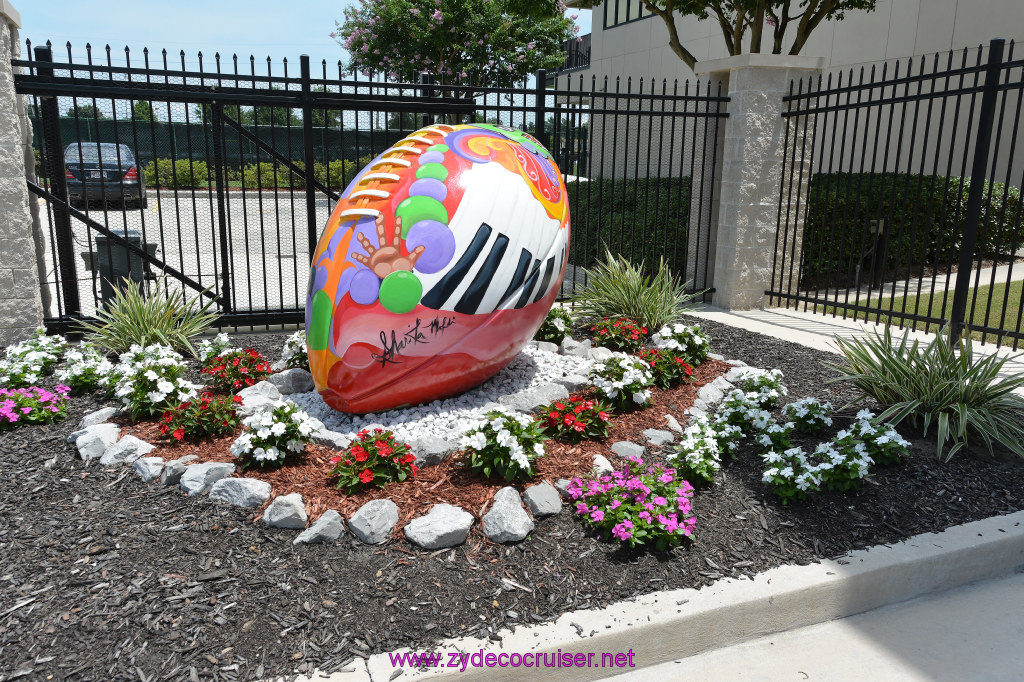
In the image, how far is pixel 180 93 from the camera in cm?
636

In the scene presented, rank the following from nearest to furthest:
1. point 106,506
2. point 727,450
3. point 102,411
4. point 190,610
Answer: point 190,610 → point 106,506 → point 727,450 → point 102,411

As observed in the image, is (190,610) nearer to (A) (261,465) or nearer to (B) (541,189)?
(A) (261,465)

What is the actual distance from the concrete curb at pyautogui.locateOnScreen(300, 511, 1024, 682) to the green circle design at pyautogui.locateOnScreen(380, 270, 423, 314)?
79.8 inches

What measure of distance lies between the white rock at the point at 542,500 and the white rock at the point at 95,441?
2.48 metres

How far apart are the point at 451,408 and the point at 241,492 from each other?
→ 4.97 ft

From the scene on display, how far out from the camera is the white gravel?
4.41 m

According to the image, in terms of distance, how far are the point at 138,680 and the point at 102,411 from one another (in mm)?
2594

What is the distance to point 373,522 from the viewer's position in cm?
331

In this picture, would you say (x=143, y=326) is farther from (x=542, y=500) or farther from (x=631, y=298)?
(x=631, y=298)

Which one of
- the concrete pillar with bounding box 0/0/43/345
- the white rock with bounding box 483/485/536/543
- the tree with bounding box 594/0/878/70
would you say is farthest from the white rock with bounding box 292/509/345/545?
the tree with bounding box 594/0/878/70

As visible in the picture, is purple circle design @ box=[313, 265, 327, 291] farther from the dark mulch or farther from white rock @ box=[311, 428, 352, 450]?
the dark mulch

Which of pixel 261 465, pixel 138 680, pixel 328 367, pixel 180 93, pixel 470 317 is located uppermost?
pixel 180 93

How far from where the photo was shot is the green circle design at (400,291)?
4164mm

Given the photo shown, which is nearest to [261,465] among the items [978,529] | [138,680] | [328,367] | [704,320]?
[328,367]
